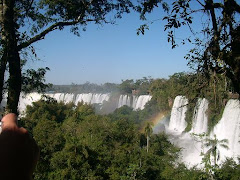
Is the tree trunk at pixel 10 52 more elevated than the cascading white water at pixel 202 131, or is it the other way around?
the tree trunk at pixel 10 52

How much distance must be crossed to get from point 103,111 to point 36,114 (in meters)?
23.5

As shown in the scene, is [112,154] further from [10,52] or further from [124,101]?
[124,101]

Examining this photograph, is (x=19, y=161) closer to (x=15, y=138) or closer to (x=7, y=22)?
(x=15, y=138)

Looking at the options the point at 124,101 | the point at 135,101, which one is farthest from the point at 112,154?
the point at 124,101

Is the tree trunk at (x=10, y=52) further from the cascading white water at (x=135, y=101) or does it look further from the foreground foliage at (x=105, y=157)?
the cascading white water at (x=135, y=101)

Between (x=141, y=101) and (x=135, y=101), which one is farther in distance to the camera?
(x=135, y=101)

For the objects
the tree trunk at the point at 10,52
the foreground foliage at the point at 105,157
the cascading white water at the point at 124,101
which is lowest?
the foreground foliage at the point at 105,157

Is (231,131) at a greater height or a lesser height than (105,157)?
greater

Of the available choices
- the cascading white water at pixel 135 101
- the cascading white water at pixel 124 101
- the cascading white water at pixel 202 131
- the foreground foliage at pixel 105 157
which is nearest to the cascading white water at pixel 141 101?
the cascading white water at pixel 135 101

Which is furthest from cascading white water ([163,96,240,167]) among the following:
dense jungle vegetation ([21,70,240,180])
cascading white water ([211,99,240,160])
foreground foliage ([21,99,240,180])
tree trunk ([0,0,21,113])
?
tree trunk ([0,0,21,113])

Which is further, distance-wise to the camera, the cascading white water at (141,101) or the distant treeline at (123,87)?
the distant treeline at (123,87)

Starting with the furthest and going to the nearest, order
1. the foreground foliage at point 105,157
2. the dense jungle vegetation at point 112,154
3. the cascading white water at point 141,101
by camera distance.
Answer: the cascading white water at point 141,101
the foreground foliage at point 105,157
the dense jungle vegetation at point 112,154

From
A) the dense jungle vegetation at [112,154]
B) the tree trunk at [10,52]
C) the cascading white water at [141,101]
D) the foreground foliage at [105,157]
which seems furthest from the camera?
the cascading white water at [141,101]

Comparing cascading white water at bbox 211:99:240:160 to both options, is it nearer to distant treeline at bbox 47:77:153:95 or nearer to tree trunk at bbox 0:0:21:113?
tree trunk at bbox 0:0:21:113
